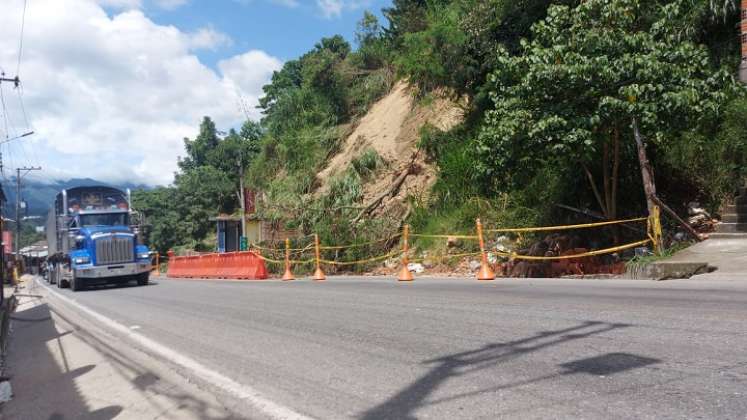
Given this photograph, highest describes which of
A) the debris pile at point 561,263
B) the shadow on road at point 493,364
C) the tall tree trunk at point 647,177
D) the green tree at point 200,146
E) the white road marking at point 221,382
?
the green tree at point 200,146

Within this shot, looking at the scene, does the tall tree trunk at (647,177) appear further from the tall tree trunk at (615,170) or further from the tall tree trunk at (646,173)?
the tall tree trunk at (615,170)

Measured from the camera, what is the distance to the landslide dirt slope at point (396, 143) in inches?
994

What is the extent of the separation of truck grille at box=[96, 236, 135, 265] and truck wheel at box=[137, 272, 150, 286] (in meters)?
0.85

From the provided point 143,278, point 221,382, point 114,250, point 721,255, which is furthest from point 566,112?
point 143,278

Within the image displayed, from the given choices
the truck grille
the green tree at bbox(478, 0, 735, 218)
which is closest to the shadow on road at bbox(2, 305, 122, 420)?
the green tree at bbox(478, 0, 735, 218)

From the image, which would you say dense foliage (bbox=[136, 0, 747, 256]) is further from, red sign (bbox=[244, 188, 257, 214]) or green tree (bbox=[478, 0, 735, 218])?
red sign (bbox=[244, 188, 257, 214])

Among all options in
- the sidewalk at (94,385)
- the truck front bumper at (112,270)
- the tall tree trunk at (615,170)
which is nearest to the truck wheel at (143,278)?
the truck front bumper at (112,270)

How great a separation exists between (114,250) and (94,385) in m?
17.6

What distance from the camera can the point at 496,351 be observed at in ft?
19.1

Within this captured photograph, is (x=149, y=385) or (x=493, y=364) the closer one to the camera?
(x=493, y=364)

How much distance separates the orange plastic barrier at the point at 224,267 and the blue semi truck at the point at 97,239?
3096mm

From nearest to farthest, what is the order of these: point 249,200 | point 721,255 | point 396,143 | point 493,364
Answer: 1. point 493,364
2. point 721,255
3. point 396,143
4. point 249,200

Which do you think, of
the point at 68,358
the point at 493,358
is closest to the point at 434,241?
the point at 68,358

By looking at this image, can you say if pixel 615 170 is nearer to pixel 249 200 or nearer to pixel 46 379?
pixel 46 379
